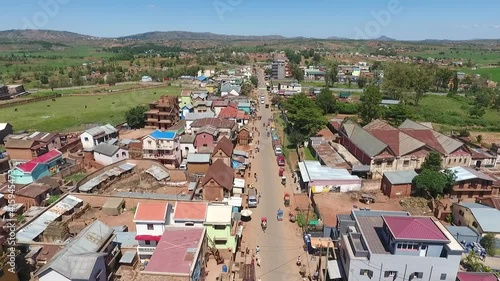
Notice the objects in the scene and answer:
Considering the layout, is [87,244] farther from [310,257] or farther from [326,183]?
[326,183]

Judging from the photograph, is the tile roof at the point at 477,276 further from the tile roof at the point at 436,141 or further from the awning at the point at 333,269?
the tile roof at the point at 436,141

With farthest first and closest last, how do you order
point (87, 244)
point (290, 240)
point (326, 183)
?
point (326, 183) → point (290, 240) → point (87, 244)

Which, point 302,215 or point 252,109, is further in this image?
point 252,109

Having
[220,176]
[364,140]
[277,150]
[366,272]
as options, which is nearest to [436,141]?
[364,140]

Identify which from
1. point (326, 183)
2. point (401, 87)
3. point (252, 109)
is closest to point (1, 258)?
point (326, 183)

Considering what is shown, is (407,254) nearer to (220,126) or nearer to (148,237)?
(148,237)

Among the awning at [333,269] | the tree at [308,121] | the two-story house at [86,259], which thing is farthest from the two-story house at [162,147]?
the awning at [333,269]

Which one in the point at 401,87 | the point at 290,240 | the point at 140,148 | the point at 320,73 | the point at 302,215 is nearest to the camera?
the point at 290,240

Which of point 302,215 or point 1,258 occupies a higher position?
point 1,258
